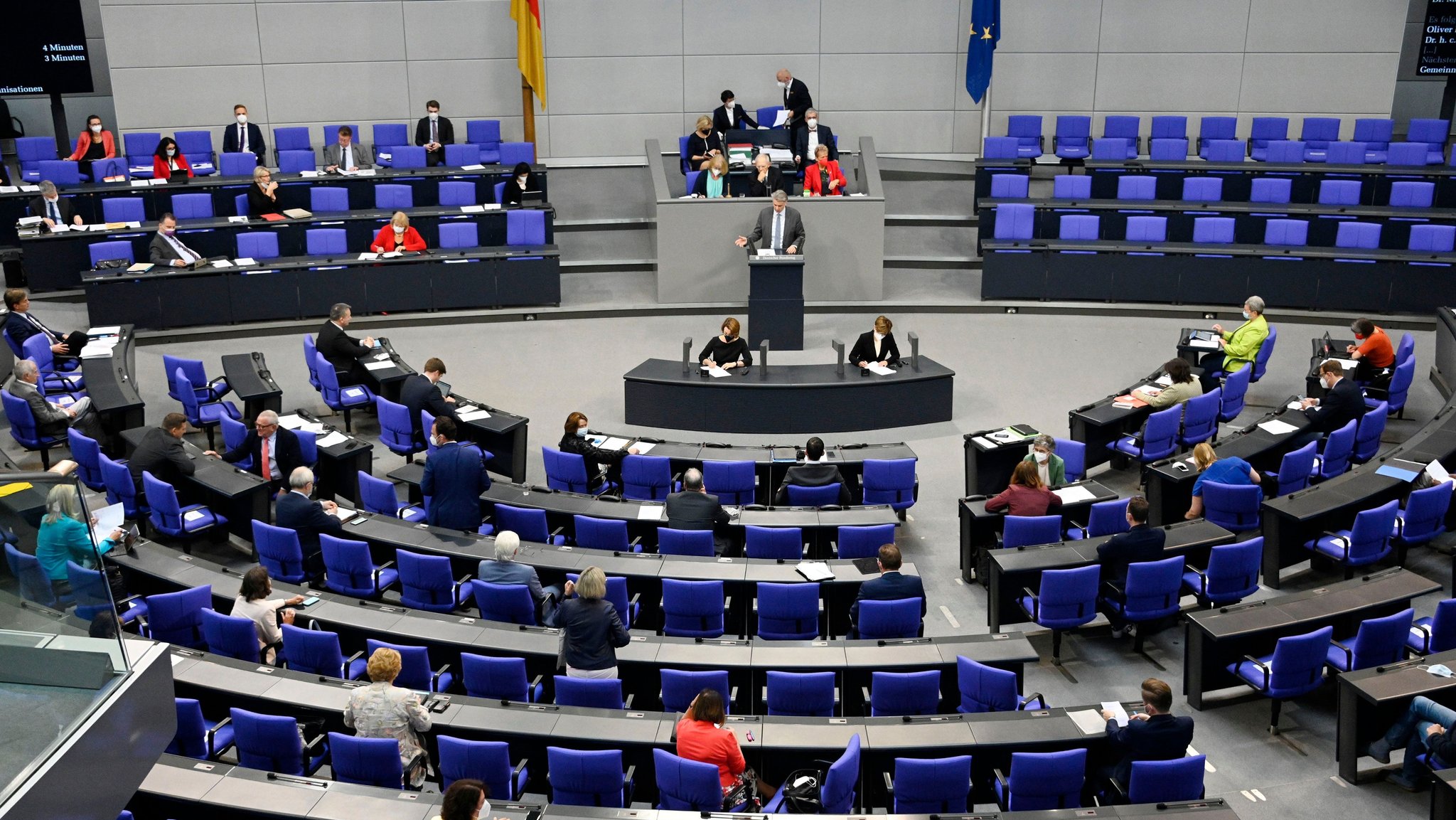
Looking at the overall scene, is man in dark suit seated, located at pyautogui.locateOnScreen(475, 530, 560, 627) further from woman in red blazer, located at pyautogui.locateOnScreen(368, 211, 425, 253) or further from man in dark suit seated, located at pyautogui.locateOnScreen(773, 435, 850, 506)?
woman in red blazer, located at pyautogui.locateOnScreen(368, 211, 425, 253)

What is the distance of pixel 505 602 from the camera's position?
8.62 metres

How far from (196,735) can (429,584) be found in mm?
2161

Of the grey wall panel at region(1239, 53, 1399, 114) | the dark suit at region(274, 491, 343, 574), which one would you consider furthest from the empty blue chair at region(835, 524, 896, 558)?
the grey wall panel at region(1239, 53, 1399, 114)

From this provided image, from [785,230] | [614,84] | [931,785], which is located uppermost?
[614,84]

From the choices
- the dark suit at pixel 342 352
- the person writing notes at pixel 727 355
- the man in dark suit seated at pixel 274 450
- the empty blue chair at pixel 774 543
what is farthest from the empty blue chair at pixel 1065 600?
the dark suit at pixel 342 352

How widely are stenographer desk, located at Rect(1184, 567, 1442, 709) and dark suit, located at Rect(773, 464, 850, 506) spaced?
2952 mm

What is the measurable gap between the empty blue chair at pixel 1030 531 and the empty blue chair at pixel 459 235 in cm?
939

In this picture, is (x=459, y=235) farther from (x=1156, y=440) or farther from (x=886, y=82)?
(x=1156, y=440)

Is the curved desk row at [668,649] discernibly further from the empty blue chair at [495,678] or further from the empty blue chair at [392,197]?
the empty blue chair at [392,197]

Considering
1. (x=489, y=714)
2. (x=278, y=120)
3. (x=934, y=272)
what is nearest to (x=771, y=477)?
(x=489, y=714)

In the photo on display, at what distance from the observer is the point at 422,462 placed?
11539mm

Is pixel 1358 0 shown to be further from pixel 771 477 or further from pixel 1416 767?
pixel 1416 767

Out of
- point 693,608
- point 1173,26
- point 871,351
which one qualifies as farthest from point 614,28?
point 693,608

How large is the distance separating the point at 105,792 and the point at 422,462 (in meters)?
6.32
